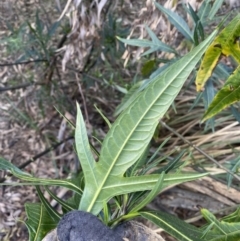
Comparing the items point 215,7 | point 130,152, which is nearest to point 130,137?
point 130,152

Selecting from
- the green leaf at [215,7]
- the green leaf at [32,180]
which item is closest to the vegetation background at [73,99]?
the green leaf at [215,7]

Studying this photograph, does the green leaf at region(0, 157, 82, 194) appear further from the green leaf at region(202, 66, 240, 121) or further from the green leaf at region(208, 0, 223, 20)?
the green leaf at region(208, 0, 223, 20)

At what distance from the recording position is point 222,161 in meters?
1.53

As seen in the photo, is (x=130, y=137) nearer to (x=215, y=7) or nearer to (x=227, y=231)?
(x=227, y=231)

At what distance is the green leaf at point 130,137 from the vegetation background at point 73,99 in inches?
25.2

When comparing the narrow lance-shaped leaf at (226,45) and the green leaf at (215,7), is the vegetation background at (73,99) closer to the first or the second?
the green leaf at (215,7)

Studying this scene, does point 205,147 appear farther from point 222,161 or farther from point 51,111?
point 51,111

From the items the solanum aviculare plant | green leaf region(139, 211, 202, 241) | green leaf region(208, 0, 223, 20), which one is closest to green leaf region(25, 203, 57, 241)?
the solanum aviculare plant

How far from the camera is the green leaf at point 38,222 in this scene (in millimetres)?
631

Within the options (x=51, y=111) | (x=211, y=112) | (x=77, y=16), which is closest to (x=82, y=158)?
(x=211, y=112)

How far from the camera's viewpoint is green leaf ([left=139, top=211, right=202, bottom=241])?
1.96 ft

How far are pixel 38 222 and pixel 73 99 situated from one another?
1.25 m

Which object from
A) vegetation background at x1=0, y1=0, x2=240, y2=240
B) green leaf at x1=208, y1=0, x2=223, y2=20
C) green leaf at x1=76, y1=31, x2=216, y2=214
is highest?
green leaf at x1=208, y1=0, x2=223, y2=20

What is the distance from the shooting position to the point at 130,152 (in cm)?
55
